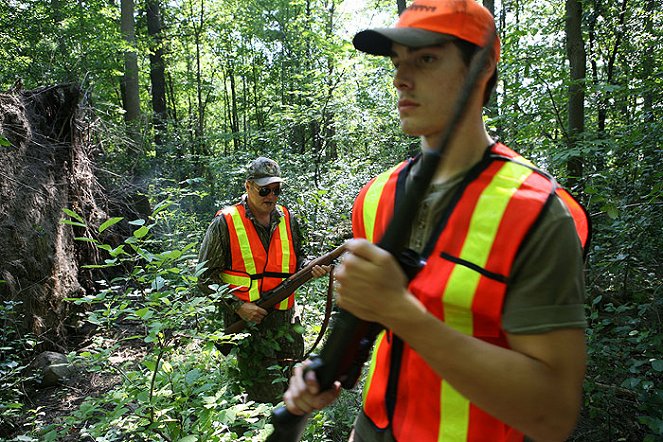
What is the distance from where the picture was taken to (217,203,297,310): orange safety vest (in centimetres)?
421

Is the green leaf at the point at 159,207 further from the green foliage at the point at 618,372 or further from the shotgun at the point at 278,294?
the green foliage at the point at 618,372

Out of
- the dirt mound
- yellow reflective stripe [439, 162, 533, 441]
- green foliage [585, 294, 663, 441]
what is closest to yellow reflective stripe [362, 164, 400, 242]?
yellow reflective stripe [439, 162, 533, 441]

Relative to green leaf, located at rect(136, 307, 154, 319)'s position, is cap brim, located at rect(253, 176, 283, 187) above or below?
above

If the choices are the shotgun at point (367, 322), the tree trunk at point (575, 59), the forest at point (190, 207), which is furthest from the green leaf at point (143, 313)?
the tree trunk at point (575, 59)

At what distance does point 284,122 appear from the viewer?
38.5ft

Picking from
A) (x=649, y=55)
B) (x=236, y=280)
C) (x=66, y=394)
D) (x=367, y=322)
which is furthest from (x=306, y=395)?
(x=649, y=55)

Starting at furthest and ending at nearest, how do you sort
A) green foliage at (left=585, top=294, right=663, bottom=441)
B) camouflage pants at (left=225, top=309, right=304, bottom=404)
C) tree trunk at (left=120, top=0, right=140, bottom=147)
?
1. tree trunk at (left=120, top=0, right=140, bottom=147)
2. camouflage pants at (left=225, top=309, right=304, bottom=404)
3. green foliage at (left=585, top=294, right=663, bottom=441)

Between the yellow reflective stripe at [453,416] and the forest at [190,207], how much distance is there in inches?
58.5

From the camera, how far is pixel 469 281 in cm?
117

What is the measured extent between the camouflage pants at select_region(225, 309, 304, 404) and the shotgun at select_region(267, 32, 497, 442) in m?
2.87

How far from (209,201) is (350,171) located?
5.76 metres

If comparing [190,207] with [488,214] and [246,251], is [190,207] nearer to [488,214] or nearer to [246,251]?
[246,251]

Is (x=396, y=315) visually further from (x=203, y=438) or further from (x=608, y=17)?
(x=608, y=17)

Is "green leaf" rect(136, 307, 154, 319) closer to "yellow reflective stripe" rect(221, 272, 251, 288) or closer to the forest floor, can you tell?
"yellow reflective stripe" rect(221, 272, 251, 288)
